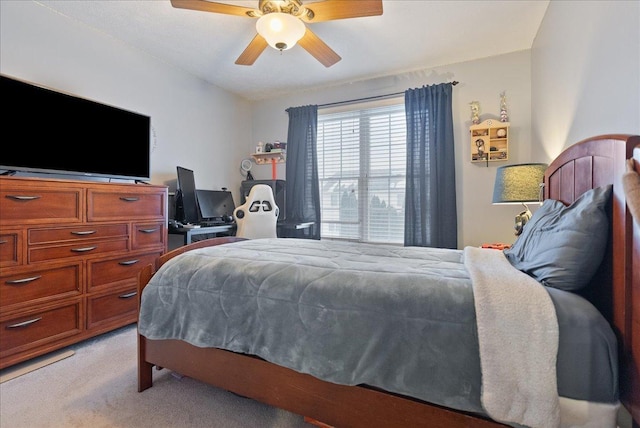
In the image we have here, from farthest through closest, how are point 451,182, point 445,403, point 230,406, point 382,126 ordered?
point 382,126
point 451,182
point 230,406
point 445,403

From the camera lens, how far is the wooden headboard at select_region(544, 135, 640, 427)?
2.71 feet

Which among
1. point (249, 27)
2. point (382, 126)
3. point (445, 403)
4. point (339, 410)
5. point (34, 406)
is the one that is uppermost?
point (249, 27)

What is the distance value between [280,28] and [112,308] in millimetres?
2380

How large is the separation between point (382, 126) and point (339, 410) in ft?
10.4

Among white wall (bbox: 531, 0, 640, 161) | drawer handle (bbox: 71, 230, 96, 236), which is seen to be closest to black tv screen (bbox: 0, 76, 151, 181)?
drawer handle (bbox: 71, 230, 96, 236)

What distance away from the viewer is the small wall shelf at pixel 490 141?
2.97m

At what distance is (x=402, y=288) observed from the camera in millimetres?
1060

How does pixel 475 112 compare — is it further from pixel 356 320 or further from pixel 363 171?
pixel 356 320

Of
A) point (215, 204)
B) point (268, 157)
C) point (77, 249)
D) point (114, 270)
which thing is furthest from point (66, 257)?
point (268, 157)

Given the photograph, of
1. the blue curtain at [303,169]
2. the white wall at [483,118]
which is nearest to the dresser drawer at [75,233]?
the blue curtain at [303,169]

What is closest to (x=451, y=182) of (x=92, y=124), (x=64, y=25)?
(x=92, y=124)

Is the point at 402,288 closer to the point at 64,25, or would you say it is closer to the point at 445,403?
the point at 445,403

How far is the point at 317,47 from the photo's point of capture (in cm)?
243

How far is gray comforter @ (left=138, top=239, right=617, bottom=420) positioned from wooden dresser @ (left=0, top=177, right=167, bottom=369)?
0.93 meters
